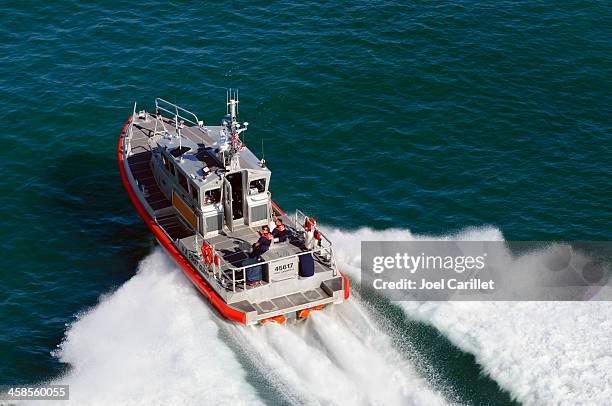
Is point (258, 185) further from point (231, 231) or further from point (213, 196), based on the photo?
point (231, 231)

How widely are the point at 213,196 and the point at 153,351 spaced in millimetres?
6765

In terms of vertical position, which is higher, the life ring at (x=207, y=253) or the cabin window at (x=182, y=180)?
the cabin window at (x=182, y=180)

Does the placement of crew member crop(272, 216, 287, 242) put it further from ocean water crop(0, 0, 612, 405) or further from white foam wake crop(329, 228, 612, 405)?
ocean water crop(0, 0, 612, 405)

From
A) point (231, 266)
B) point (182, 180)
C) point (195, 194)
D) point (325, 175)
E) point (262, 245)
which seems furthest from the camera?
point (325, 175)

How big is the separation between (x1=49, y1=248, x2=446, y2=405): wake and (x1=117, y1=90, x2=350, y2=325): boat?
85 centimetres

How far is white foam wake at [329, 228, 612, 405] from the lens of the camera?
103ft

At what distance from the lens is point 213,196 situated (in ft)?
122

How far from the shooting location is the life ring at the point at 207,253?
3569 centimetres

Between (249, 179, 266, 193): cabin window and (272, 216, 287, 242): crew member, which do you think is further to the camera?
(249, 179, 266, 193): cabin window

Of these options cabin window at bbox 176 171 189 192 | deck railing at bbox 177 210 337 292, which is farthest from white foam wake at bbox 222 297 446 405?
cabin window at bbox 176 171 189 192

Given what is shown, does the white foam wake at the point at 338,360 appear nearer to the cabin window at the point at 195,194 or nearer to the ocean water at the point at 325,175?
the ocean water at the point at 325,175

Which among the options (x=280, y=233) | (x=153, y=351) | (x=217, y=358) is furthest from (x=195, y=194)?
(x=217, y=358)

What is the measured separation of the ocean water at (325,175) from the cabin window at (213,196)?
3457 millimetres

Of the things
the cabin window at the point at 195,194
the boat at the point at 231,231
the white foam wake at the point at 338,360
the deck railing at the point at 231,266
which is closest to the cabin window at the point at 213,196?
the boat at the point at 231,231
